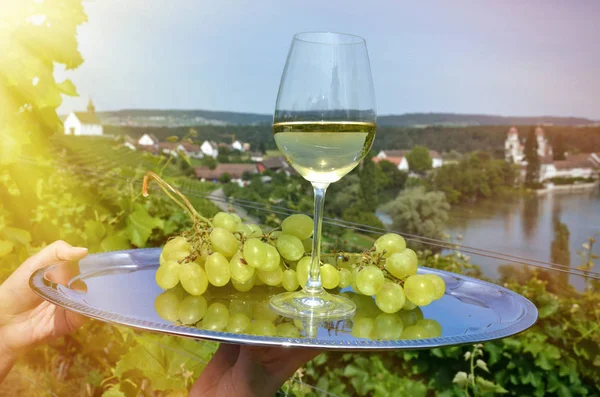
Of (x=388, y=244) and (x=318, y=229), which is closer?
(x=318, y=229)

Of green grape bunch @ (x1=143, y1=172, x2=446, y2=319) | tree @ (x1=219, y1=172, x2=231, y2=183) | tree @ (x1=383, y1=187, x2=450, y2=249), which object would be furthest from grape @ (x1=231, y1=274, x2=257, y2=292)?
tree @ (x1=219, y1=172, x2=231, y2=183)

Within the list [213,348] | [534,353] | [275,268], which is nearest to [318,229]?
[275,268]

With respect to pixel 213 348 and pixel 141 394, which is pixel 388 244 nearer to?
pixel 213 348

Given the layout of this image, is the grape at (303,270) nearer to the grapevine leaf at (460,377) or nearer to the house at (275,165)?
the grapevine leaf at (460,377)

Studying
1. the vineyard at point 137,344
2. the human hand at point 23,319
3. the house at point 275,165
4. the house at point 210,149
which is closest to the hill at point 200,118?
the house at point 210,149

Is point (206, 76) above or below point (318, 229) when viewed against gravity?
above

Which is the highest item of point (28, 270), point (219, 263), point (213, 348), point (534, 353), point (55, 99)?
point (55, 99)

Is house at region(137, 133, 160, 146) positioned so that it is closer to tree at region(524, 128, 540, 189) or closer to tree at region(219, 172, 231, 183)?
tree at region(219, 172, 231, 183)
